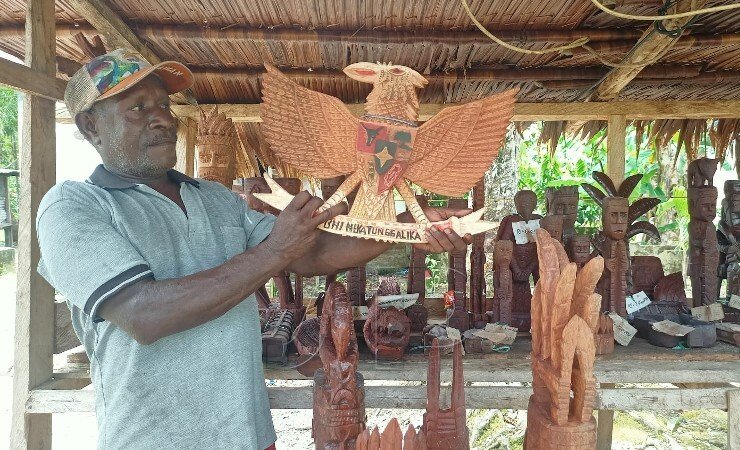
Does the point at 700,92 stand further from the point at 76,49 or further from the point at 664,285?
the point at 76,49

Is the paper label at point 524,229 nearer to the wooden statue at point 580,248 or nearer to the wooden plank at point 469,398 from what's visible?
the wooden statue at point 580,248

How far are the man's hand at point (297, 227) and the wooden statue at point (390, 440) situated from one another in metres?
0.52

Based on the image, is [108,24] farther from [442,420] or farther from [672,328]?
[672,328]

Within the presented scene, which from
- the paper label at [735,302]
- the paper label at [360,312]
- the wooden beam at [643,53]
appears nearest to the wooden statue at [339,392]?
the paper label at [360,312]

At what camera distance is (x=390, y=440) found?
3.85 ft

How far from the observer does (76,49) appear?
3205 mm

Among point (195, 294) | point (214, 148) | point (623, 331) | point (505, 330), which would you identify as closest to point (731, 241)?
point (623, 331)

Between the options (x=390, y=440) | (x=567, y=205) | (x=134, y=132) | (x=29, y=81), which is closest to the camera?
(x=390, y=440)

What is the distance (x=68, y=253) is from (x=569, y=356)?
1343 mm

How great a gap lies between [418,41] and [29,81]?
210cm

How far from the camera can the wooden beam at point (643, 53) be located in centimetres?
243

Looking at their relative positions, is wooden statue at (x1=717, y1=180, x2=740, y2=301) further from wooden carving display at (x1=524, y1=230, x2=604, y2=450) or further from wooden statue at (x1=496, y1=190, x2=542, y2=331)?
wooden carving display at (x1=524, y1=230, x2=604, y2=450)

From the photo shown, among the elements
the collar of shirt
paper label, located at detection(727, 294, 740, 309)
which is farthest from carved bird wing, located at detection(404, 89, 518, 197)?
paper label, located at detection(727, 294, 740, 309)

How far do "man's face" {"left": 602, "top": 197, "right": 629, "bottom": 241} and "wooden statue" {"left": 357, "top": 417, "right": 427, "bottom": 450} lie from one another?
2.25 metres
